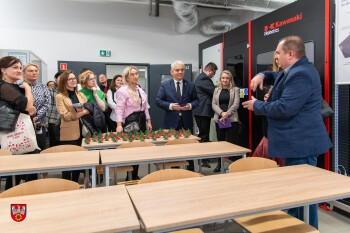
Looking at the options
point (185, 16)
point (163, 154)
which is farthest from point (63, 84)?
point (185, 16)

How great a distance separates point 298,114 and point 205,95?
2.57 m

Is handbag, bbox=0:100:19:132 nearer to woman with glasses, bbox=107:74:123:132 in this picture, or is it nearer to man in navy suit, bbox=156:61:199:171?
man in navy suit, bbox=156:61:199:171

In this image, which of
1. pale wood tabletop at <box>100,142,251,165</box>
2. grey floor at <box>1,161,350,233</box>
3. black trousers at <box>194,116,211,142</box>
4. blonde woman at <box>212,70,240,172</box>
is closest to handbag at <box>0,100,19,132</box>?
pale wood tabletop at <box>100,142,251,165</box>

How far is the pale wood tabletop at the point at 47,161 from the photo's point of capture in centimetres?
214

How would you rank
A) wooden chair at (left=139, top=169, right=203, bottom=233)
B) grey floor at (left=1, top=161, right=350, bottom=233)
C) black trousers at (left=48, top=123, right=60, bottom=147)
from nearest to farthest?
1. wooden chair at (left=139, top=169, right=203, bottom=233)
2. grey floor at (left=1, top=161, right=350, bottom=233)
3. black trousers at (left=48, top=123, right=60, bottom=147)

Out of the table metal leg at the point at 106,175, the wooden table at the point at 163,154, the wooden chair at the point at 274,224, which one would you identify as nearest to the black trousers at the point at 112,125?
the wooden table at the point at 163,154

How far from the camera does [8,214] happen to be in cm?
130

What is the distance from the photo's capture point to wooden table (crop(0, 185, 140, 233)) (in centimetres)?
115

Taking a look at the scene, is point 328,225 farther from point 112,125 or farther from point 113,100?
point 113,100

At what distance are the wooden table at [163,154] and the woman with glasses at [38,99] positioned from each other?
1135mm

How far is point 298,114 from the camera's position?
2031 mm

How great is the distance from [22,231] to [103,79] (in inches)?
205

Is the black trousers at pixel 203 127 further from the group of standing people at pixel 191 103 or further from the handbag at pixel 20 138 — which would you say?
the handbag at pixel 20 138

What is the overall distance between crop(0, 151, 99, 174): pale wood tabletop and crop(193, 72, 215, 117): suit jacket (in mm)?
2280
